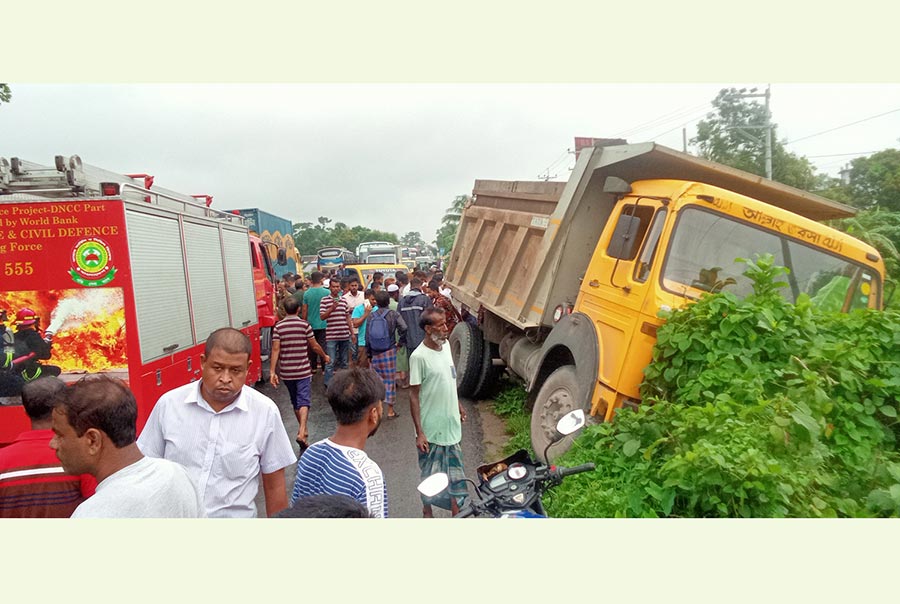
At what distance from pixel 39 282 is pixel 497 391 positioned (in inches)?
220

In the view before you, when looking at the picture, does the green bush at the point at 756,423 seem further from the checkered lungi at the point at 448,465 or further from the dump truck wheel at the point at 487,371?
the dump truck wheel at the point at 487,371

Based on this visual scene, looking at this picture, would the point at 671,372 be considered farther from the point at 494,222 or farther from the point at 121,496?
the point at 494,222

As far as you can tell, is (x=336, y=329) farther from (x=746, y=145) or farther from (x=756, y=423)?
(x=746, y=145)

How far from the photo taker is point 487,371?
831 centimetres

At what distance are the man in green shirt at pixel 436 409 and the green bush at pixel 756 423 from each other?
3.05ft

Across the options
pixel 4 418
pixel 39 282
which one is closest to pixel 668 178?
pixel 39 282

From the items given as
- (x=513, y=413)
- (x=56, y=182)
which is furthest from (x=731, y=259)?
(x=56, y=182)

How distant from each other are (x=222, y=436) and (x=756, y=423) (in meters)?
2.47

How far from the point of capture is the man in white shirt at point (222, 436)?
270cm

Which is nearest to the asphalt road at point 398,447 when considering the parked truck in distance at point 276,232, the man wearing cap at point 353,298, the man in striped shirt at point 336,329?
the man in striped shirt at point 336,329

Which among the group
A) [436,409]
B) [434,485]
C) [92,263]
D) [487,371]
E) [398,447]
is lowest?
[398,447]

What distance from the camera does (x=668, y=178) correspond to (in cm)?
498

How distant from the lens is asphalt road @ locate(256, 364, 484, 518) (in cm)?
521

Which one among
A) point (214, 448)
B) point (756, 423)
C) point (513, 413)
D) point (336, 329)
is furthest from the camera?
point (336, 329)
